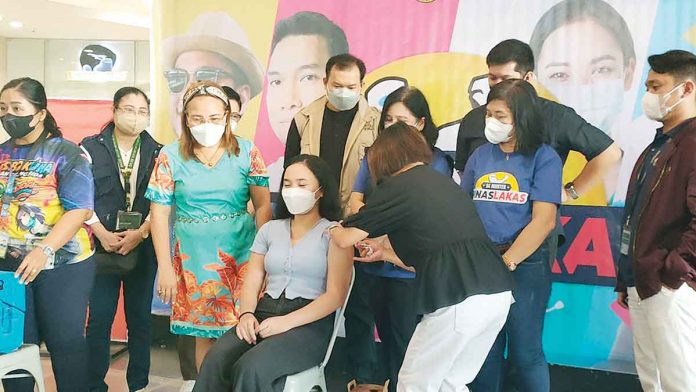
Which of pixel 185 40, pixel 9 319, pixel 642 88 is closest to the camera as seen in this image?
pixel 9 319

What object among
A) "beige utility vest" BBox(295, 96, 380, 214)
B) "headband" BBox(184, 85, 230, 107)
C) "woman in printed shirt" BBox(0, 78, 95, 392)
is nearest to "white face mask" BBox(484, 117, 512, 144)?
"beige utility vest" BBox(295, 96, 380, 214)

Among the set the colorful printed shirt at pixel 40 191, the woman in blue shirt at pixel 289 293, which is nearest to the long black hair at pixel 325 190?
the woman in blue shirt at pixel 289 293

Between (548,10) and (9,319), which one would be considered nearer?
(9,319)

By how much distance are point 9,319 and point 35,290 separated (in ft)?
0.88

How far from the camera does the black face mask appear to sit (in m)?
2.34

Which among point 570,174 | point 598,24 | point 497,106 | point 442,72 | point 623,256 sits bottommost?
point 623,256

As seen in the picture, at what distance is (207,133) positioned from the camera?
7.47ft

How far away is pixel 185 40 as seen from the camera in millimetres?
3578

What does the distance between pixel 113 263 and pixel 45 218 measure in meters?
0.51

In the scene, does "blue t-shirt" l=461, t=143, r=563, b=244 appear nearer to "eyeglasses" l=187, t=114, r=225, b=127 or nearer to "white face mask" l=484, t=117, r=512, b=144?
"white face mask" l=484, t=117, r=512, b=144

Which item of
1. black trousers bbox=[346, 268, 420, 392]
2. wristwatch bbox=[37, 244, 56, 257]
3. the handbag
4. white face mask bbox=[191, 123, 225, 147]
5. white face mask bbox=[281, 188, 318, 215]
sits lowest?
black trousers bbox=[346, 268, 420, 392]

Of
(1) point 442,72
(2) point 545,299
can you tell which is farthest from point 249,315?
(1) point 442,72

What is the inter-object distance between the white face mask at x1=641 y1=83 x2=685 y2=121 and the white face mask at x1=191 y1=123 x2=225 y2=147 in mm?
1558

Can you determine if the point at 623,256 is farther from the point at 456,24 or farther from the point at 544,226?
the point at 456,24
